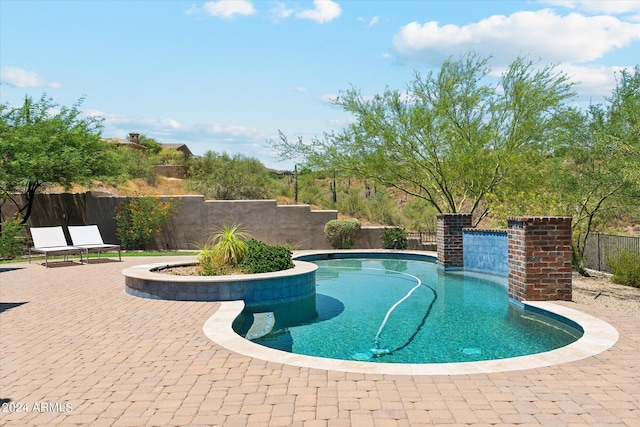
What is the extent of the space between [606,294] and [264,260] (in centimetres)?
648

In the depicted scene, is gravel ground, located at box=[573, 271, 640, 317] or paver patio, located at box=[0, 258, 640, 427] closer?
paver patio, located at box=[0, 258, 640, 427]

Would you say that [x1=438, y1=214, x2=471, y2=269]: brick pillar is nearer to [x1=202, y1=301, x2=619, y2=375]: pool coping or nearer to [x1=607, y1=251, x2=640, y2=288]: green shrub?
[x1=607, y1=251, x2=640, y2=288]: green shrub

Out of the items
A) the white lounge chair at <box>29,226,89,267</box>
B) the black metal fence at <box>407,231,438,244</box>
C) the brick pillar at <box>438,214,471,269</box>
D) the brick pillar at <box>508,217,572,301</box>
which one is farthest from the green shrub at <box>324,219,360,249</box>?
the brick pillar at <box>508,217,572,301</box>

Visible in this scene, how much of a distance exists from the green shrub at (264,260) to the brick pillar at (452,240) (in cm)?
523

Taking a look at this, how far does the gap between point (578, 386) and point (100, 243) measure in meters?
13.3

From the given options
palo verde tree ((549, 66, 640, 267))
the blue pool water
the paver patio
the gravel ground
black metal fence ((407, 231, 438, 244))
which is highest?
palo verde tree ((549, 66, 640, 267))

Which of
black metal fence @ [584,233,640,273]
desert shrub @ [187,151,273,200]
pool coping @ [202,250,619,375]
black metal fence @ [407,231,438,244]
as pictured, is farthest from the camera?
desert shrub @ [187,151,273,200]

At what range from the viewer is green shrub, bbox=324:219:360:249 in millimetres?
16906

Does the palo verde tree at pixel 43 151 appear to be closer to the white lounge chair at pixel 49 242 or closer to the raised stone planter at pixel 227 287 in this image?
the white lounge chair at pixel 49 242

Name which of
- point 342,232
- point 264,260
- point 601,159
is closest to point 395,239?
point 342,232

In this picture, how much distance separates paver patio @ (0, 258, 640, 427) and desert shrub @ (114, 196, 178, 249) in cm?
1136

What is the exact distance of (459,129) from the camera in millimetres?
14859

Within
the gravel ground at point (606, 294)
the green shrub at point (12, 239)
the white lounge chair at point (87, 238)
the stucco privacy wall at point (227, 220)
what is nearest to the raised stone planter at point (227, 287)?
the gravel ground at point (606, 294)

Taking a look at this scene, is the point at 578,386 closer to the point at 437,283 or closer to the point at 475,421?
the point at 475,421
